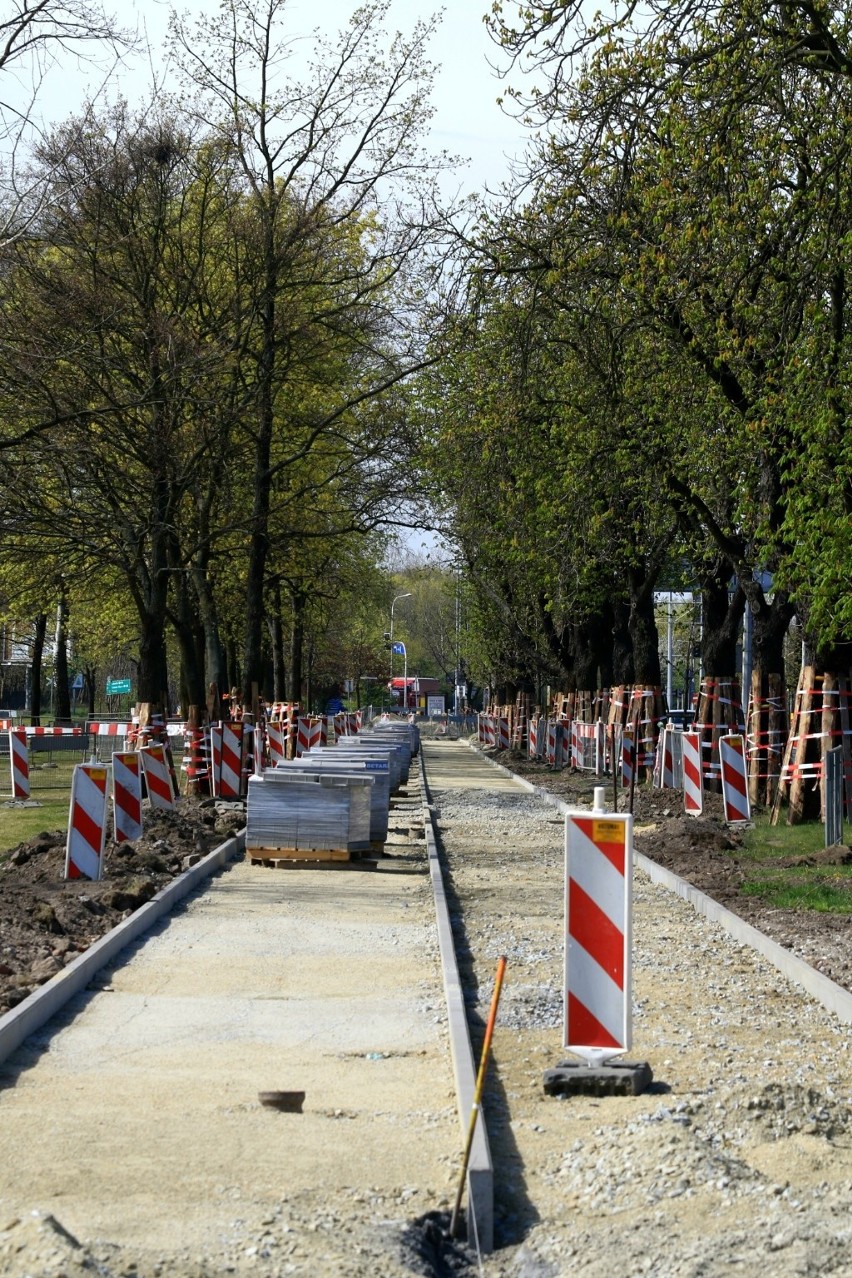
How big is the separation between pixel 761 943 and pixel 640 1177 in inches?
237

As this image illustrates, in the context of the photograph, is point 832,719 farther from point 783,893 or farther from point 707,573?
point 707,573

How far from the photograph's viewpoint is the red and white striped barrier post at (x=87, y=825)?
14.4m

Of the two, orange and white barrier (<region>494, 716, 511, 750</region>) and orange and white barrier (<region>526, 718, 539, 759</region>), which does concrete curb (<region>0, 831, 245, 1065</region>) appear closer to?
orange and white barrier (<region>526, 718, 539, 759</region>)

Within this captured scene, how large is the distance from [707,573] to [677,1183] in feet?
75.7

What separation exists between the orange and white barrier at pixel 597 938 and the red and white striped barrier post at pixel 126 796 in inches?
380

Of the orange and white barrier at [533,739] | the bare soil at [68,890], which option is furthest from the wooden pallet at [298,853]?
the orange and white barrier at [533,739]

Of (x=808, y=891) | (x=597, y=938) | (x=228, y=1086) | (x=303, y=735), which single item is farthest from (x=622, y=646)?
(x=228, y=1086)

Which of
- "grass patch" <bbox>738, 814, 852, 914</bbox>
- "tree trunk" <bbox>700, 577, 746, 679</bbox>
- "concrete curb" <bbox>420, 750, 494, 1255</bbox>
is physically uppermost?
"tree trunk" <bbox>700, 577, 746, 679</bbox>

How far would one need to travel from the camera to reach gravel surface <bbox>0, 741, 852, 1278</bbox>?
17.2 ft

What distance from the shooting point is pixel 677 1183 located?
603 cm

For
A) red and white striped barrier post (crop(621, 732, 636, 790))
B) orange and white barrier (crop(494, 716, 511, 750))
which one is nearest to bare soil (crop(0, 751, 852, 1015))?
red and white striped barrier post (crop(621, 732, 636, 790))

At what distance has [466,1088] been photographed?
24.1 feet

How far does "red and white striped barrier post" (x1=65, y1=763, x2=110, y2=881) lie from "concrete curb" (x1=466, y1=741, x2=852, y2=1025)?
5.35 m

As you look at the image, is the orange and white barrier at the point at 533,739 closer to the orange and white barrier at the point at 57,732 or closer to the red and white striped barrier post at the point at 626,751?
the orange and white barrier at the point at 57,732
